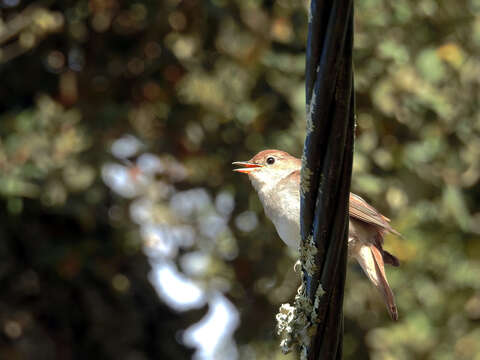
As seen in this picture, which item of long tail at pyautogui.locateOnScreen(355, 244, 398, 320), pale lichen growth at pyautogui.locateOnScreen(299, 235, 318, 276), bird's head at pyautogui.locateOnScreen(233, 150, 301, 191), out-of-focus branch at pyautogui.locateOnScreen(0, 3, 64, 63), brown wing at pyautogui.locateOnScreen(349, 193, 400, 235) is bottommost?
long tail at pyautogui.locateOnScreen(355, 244, 398, 320)

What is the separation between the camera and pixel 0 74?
580cm

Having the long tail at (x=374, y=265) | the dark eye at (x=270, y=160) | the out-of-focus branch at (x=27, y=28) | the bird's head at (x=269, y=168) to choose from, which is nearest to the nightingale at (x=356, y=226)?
the long tail at (x=374, y=265)

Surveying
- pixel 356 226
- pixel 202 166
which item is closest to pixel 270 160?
pixel 356 226

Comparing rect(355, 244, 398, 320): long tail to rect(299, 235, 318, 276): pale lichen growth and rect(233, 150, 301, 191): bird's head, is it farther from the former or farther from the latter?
rect(299, 235, 318, 276): pale lichen growth

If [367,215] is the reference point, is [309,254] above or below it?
above

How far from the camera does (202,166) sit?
19.0ft

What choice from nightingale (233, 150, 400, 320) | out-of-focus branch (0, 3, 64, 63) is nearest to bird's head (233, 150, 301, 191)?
nightingale (233, 150, 400, 320)

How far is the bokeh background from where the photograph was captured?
496 centimetres

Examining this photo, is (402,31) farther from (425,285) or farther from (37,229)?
(37,229)

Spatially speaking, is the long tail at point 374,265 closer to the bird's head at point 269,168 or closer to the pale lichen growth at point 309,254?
the bird's head at point 269,168

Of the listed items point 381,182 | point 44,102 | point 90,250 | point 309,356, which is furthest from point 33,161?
point 309,356

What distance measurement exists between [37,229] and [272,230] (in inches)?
67.6

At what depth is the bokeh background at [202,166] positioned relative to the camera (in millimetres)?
4965

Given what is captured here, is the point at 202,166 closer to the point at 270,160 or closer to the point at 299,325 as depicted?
the point at 270,160
